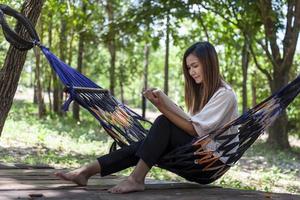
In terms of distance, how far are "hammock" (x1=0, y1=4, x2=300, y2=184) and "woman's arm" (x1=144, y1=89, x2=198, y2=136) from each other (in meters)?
0.09

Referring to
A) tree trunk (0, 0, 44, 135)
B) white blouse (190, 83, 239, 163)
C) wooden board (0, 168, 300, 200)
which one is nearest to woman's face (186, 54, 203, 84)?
white blouse (190, 83, 239, 163)

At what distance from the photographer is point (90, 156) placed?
593 cm

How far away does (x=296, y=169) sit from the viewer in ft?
20.4

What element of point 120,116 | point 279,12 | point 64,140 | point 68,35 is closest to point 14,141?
point 64,140

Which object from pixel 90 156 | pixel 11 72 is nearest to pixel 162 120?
pixel 11 72

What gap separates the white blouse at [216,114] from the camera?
2449 millimetres

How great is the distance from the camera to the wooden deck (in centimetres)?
231

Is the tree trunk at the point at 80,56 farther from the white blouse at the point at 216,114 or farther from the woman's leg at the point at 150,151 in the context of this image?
the white blouse at the point at 216,114

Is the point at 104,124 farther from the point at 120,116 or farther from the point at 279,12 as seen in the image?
the point at 279,12

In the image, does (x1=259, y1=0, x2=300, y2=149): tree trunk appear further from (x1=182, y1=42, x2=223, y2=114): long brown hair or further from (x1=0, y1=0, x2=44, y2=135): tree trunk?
(x1=182, y1=42, x2=223, y2=114): long brown hair

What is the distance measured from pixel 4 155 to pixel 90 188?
3162 mm

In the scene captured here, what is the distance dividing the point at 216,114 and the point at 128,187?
57cm

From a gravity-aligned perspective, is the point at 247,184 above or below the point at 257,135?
below

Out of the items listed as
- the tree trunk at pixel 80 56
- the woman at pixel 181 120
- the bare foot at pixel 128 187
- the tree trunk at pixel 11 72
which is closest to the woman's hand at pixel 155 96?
the woman at pixel 181 120
